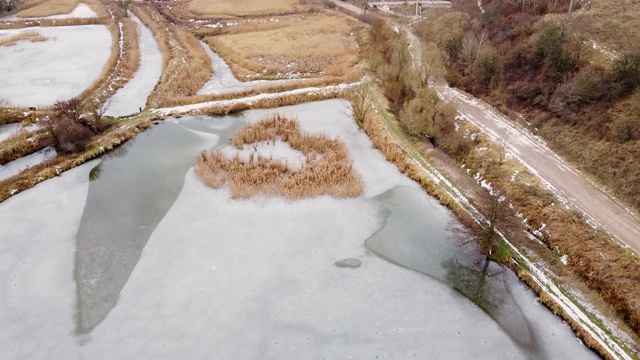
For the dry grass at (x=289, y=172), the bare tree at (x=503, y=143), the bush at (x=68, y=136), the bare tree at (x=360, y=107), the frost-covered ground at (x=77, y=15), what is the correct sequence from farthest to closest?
the frost-covered ground at (x=77, y=15), the bare tree at (x=360, y=107), the bush at (x=68, y=136), the bare tree at (x=503, y=143), the dry grass at (x=289, y=172)

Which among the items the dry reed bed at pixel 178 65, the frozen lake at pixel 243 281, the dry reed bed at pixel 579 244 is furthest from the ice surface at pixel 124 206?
the dry reed bed at pixel 579 244

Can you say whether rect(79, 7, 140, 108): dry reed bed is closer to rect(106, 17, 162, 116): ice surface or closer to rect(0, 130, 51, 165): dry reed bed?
rect(106, 17, 162, 116): ice surface

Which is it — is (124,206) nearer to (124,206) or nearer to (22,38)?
(124,206)

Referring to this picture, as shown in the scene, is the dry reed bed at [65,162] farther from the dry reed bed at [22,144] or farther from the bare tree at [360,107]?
the bare tree at [360,107]

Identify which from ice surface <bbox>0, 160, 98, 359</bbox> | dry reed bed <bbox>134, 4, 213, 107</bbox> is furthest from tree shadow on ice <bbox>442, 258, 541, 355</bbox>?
dry reed bed <bbox>134, 4, 213, 107</bbox>

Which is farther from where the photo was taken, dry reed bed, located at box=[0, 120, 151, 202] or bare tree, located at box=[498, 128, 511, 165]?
bare tree, located at box=[498, 128, 511, 165]

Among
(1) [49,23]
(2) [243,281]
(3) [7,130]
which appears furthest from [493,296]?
(1) [49,23]

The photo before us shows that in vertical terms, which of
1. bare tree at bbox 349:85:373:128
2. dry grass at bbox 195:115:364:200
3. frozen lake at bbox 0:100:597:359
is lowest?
frozen lake at bbox 0:100:597:359
